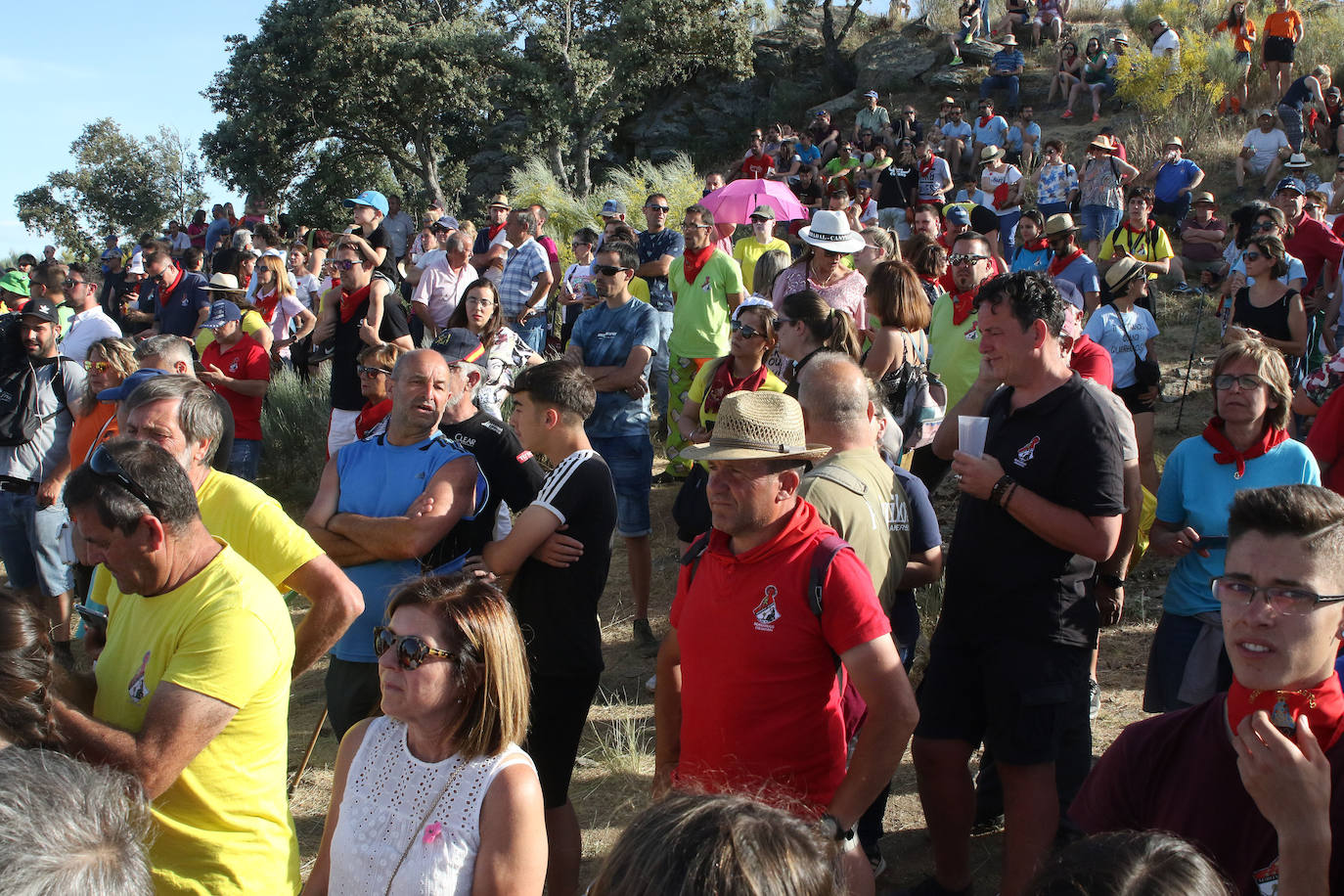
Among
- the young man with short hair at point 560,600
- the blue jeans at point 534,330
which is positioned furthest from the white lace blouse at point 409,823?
the blue jeans at point 534,330

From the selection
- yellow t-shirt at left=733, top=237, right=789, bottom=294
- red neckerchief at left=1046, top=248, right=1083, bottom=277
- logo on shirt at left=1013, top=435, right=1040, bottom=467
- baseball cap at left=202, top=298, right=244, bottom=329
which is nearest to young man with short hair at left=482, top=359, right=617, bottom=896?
logo on shirt at left=1013, top=435, right=1040, bottom=467

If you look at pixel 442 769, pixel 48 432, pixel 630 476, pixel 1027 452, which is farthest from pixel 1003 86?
pixel 442 769

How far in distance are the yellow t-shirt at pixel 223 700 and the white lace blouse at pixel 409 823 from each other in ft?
0.95

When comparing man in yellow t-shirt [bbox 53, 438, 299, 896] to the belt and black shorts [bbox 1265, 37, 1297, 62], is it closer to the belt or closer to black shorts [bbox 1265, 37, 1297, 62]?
the belt

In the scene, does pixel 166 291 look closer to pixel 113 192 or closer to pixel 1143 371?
pixel 1143 371

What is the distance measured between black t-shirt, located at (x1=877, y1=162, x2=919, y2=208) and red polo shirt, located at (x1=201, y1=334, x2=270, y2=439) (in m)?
10.0

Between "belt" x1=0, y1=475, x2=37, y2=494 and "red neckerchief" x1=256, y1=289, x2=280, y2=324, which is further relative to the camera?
"red neckerchief" x1=256, y1=289, x2=280, y2=324

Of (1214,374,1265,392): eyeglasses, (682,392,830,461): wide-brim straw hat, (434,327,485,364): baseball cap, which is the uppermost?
(434,327,485,364): baseball cap

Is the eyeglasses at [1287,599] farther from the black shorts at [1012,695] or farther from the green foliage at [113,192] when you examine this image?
the green foliage at [113,192]

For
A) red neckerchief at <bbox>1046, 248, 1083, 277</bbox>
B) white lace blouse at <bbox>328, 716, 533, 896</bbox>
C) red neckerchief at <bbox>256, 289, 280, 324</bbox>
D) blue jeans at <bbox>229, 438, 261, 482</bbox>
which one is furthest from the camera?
red neckerchief at <bbox>256, 289, 280, 324</bbox>

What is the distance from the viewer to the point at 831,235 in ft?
21.7

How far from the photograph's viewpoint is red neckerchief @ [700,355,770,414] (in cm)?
526

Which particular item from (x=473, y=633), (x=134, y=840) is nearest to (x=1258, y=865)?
(x=473, y=633)

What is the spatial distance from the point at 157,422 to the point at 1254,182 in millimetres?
15751
